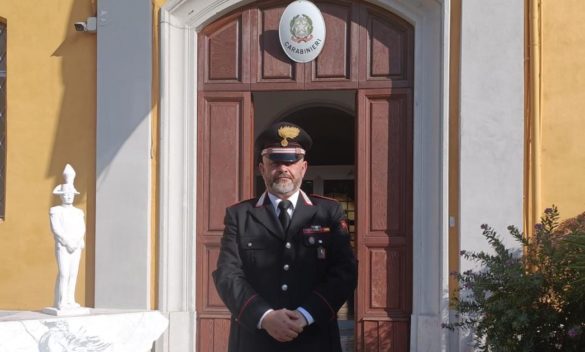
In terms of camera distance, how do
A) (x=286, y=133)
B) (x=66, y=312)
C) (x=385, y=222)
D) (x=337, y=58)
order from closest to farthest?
1. (x=286, y=133)
2. (x=66, y=312)
3. (x=385, y=222)
4. (x=337, y=58)

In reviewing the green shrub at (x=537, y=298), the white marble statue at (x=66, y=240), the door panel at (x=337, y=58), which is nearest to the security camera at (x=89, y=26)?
the door panel at (x=337, y=58)

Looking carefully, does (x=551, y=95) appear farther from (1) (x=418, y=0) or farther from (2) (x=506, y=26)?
(1) (x=418, y=0)

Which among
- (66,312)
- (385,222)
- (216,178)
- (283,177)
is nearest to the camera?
(283,177)

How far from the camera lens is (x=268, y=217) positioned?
4.08 m

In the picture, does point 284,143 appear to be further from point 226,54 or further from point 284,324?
point 226,54

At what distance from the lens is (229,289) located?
3908 millimetres

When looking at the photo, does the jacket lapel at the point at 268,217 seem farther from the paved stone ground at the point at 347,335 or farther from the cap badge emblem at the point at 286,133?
the paved stone ground at the point at 347,335

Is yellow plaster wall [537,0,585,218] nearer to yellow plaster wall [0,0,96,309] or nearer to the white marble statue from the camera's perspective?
the white marble statue

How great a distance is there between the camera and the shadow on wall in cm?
800

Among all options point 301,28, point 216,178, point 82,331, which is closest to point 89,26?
point 216,178

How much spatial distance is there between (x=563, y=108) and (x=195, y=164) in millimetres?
3076

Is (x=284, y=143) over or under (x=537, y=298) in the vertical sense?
over

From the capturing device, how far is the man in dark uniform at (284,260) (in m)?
3.89

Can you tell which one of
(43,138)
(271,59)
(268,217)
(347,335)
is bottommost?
(347,335)
